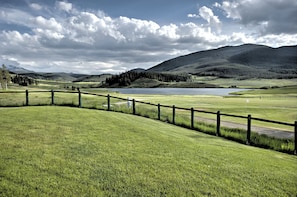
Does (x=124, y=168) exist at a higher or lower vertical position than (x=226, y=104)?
higher

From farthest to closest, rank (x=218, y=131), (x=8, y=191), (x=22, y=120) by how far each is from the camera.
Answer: (x=218, y=131), (x=22, y=120), (x=8, y=191)

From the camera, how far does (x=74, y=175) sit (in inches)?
244

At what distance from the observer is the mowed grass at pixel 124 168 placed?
18.6 ft

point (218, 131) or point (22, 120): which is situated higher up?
point (22, 120)

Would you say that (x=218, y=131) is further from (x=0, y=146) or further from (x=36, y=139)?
(x=0, y=146)

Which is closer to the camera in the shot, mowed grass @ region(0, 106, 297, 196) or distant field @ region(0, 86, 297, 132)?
mowed grass @ region(0, 106, 297, 196)

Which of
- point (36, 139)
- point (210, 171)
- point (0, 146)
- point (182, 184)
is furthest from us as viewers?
point (36, 139)

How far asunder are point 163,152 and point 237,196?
3.24 m

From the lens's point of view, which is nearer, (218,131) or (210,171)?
(210,171)

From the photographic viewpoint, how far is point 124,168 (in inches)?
267

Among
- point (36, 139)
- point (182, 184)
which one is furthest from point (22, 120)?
point (182, 184)

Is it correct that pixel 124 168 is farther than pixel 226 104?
No

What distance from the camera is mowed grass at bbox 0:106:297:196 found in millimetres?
5676

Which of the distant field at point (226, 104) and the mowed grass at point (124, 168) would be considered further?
the distant field at point (226, 104)
